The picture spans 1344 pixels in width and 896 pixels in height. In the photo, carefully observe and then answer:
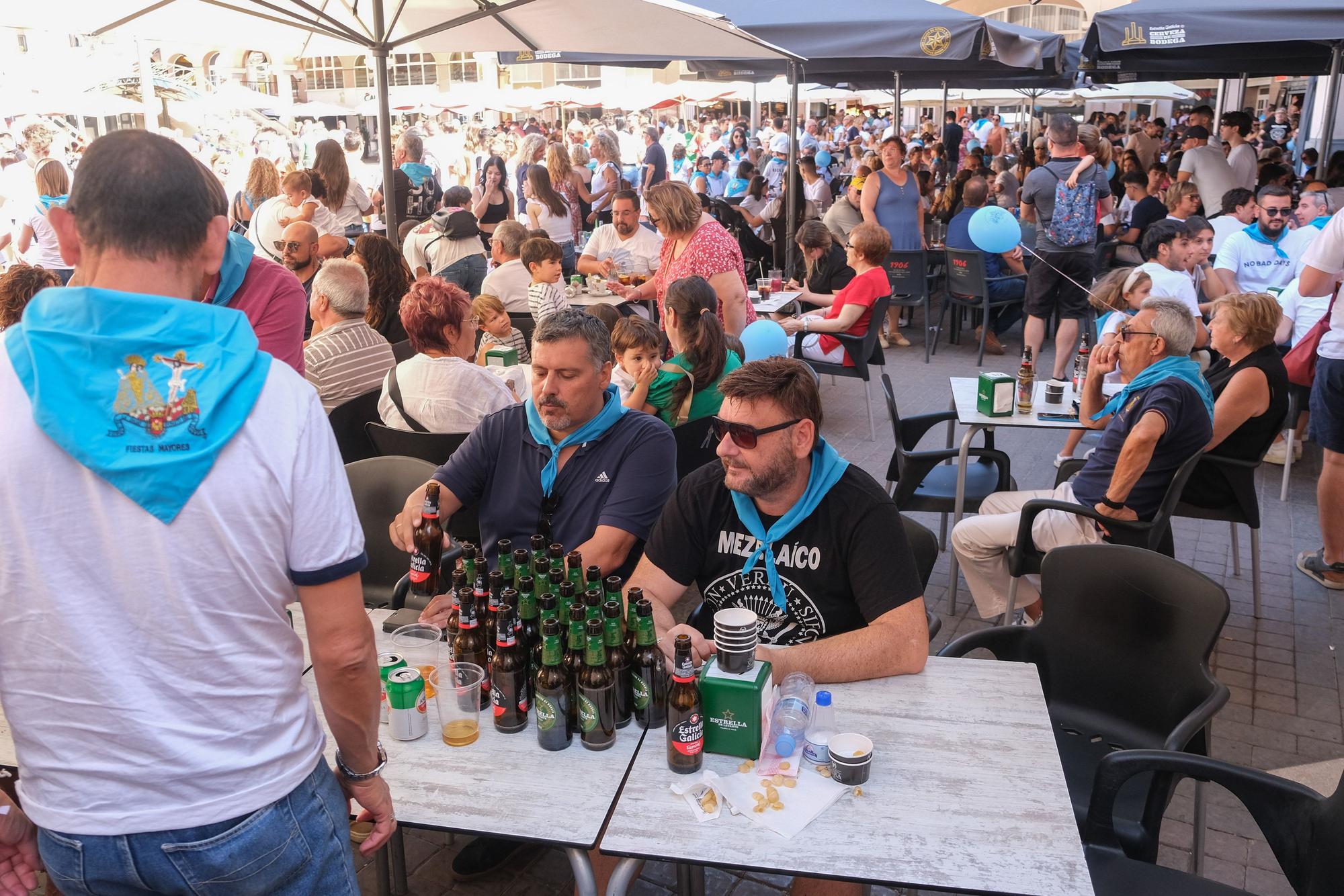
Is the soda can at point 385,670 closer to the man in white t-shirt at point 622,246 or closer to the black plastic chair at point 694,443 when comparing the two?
the black plastic chair at point 694,443

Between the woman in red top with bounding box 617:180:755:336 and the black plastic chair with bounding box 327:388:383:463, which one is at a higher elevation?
the woman in red top with bounding box 617:180:755:336

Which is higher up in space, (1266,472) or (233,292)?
(233,292)

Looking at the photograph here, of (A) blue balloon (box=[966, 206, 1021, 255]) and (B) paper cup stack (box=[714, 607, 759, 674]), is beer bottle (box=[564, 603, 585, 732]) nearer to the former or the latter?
(B) paper cup stack (box=[714, 607, 759, 674])

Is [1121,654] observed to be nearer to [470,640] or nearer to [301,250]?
[470,640]

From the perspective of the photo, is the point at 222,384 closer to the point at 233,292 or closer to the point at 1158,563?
the point at 233,292

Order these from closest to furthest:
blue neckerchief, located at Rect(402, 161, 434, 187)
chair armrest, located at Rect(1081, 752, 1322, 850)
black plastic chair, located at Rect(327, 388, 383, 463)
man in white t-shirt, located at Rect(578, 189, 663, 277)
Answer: chair armrest, located at Rect(1081, 752, 1322, 850) → black plastic chair, located at Rect(327, 388, 383, 463) → man in white t-shirt, located at Rect(578, 189, 663, 277) → blue neckerchief, located at Rect(402, 161, 434, 187)

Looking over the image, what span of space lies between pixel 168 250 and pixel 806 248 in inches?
273

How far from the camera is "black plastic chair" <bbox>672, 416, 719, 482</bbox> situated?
13.9 ft

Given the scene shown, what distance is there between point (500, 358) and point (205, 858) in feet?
12.4

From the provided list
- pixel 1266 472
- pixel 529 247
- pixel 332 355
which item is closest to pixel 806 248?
pixel 529 247

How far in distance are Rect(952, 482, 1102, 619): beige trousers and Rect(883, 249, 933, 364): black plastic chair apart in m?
5.09

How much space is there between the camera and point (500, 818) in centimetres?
193

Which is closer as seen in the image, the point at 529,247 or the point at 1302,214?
the point at 529,247

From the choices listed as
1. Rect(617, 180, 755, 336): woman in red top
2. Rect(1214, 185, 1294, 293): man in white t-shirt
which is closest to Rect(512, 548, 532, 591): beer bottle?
Rect(617, 180, 755, 336): woman in red top
